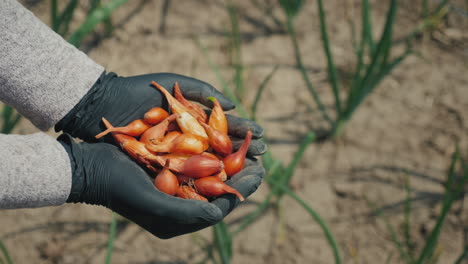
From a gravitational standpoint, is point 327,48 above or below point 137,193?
above

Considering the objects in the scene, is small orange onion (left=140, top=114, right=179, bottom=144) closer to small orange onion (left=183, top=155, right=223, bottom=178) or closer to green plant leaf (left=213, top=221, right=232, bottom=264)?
small orange onion (left=183, top=155, right=223, bottom=178)

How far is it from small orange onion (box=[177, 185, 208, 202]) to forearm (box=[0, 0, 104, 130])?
383mm

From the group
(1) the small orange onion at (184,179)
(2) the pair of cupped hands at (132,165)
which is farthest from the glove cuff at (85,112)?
(1) the small orange onion at (184,179)

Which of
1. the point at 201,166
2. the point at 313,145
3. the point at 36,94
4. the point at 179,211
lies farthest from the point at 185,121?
the point at 313,145

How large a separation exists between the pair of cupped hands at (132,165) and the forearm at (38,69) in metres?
0.04

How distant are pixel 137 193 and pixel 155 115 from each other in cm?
25

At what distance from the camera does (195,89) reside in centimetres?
122

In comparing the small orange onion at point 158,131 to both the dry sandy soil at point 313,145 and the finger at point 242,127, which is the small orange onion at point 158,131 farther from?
the dry sandy soil at point 313,145

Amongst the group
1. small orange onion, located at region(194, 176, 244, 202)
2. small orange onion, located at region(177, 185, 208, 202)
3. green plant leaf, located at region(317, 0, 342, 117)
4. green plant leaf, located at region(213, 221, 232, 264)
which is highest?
green plant leaf, located at region(317, 0, 342, 117)

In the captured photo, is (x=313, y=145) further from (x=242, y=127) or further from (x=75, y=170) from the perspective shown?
(x=75, y=170)

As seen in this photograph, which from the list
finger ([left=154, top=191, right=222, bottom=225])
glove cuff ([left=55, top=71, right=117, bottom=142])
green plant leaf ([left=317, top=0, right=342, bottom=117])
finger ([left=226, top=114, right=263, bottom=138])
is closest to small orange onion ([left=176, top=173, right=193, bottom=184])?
finger ([left=154, top=191, right=222, bottom=225])

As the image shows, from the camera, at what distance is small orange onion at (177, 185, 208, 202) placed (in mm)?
1053

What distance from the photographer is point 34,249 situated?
142 cm

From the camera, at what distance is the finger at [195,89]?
1.21 m
